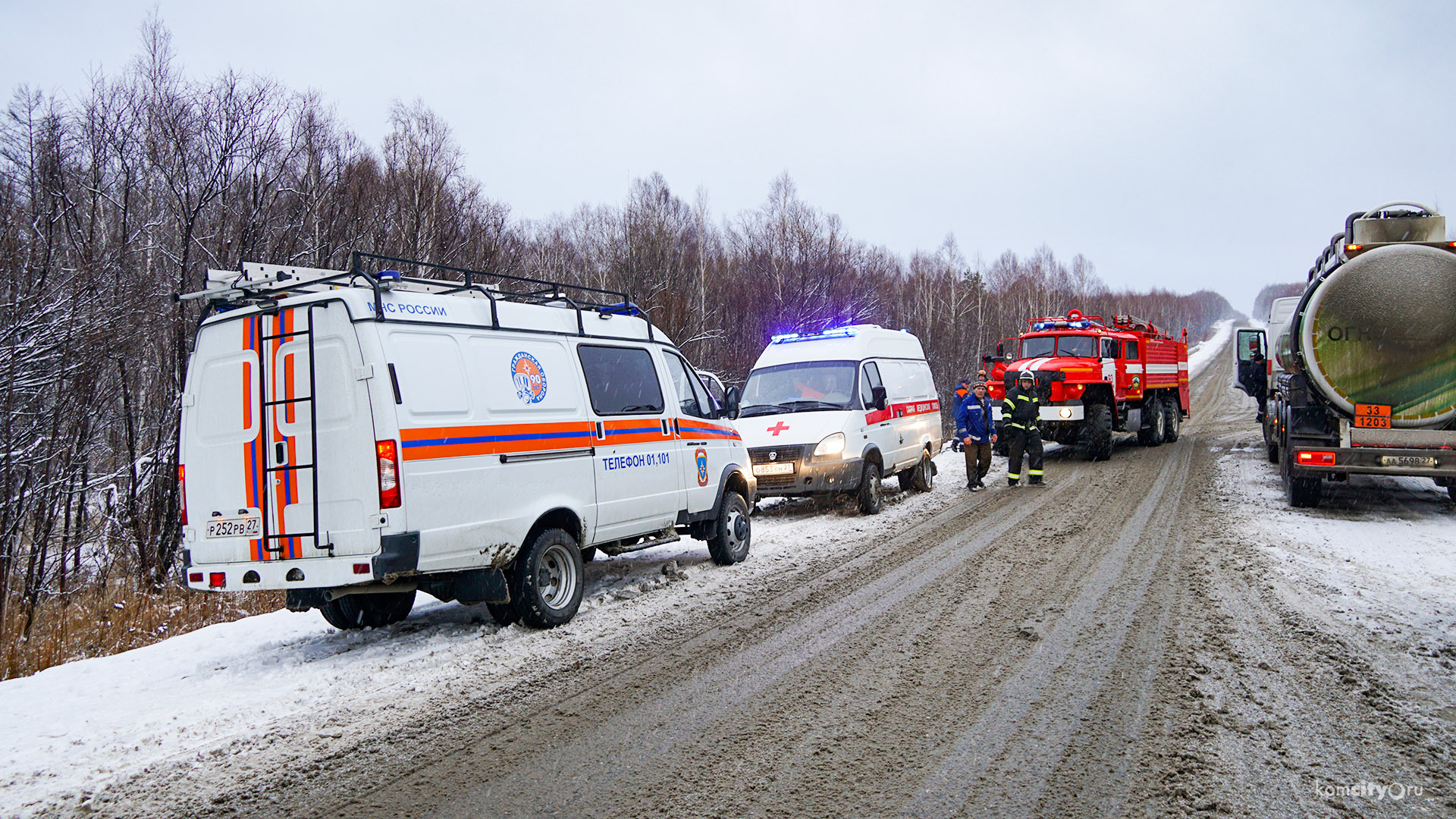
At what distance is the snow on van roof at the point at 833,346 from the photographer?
1194 centimetres

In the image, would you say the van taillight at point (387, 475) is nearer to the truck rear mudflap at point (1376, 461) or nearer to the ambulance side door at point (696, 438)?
the ambulance side door at point (696, 438)

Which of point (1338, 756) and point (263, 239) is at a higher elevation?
point (263, 239)

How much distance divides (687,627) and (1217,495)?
30.6ft

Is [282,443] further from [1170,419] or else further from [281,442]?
[1170,419]

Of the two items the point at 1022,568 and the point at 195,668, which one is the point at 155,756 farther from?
the point at 1022,568

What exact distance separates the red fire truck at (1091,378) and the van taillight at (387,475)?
1187cm

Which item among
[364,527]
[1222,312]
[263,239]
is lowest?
[364,527]

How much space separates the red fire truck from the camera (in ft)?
54.5

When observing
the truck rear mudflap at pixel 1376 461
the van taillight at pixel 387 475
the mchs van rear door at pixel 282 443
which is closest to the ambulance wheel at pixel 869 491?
the truck rear mudflap at pixel 1376 461

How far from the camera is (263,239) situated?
14.3 metres

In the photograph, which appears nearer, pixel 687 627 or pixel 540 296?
pixel 687 627

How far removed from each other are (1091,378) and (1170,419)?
498 centimetres

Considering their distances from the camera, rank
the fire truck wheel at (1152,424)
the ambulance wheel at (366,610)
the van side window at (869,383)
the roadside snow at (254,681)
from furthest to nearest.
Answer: the fire truck wheel at (1152,424) < the van side window at (869,383) < the ambulance wheel at (366,610) < the roadside snow at (254,681)

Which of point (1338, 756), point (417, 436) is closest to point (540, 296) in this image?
point (417, 436)
